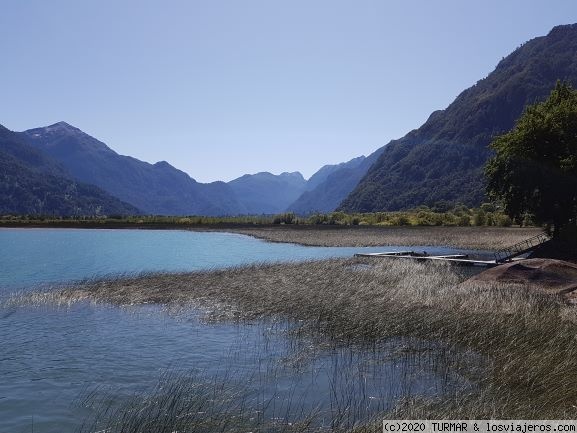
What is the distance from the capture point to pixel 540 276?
956 inches

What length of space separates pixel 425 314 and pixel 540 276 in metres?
8.69

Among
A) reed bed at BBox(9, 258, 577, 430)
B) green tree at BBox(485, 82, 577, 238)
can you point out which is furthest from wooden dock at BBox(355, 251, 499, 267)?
green tree at BBox(485, 82, 577, 238)

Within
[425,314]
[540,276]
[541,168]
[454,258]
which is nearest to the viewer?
[425,314]

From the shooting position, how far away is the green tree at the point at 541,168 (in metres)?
39.3

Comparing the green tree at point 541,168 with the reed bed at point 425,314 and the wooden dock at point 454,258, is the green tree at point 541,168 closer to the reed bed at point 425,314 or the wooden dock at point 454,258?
the wooden dock at point 454,258

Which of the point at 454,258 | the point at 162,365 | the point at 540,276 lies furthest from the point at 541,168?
the point at 162,365

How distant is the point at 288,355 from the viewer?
1644cm

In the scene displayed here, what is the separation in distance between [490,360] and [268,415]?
23.8 feet

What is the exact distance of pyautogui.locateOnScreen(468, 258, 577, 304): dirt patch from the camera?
75.3 ft

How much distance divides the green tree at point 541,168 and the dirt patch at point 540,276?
16.0m

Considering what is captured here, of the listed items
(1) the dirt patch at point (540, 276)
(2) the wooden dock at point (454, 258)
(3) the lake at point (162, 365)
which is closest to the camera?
(3) the lake at point (162, 365)

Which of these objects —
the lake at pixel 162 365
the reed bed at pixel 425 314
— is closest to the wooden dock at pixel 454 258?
the reed bed at pixel 425 314

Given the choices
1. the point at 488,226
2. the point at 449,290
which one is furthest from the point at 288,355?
the point at 488,226

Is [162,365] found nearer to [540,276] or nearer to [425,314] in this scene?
[425,314]
